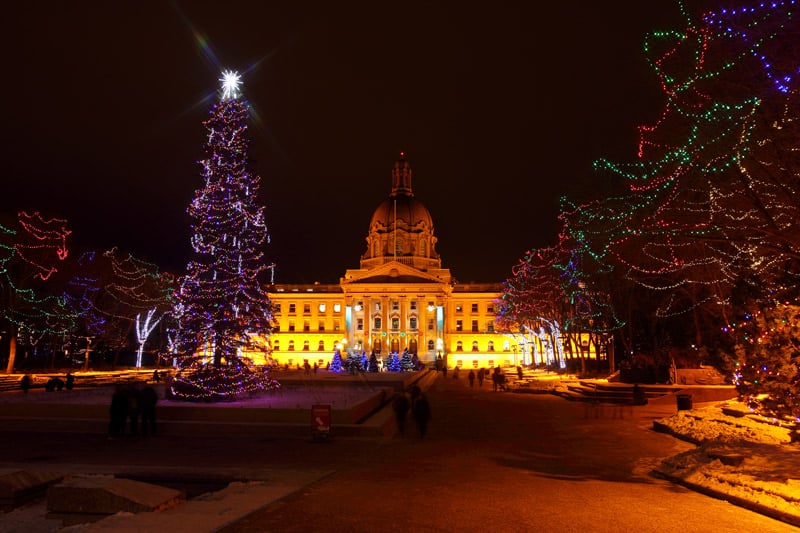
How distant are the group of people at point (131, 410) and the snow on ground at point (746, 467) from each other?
14085 millimetres

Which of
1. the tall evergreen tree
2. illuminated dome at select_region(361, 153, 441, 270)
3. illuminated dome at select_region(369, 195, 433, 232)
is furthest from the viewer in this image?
illuminated dome at select_region(369, 195, 433, 232)

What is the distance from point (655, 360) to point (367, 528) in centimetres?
3537

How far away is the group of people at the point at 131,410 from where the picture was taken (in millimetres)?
19938

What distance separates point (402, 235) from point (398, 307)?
1567 cm

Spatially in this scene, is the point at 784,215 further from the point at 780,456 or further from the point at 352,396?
the point at 352,396

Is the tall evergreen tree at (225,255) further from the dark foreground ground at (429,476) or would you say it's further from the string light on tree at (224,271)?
the dark foreground ground at (429,476)

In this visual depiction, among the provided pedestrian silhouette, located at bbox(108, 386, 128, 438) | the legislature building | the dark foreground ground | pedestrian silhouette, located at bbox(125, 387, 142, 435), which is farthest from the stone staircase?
the legislature building

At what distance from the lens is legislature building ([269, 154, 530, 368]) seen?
112 m

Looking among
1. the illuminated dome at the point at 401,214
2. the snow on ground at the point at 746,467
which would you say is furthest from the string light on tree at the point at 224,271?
the illuminated dome at the point at 401,214

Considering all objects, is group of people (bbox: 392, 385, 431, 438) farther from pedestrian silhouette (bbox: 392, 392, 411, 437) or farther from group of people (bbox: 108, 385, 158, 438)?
group of people (bbox: 108, 385, 158, 438)

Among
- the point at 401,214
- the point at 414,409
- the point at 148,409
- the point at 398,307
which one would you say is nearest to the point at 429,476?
the point at 414,409

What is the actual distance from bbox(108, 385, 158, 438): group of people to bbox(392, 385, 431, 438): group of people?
7.31 metres

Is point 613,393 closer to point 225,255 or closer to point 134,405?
point 225,255

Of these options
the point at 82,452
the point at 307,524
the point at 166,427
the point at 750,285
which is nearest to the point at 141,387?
the point at 166,427
